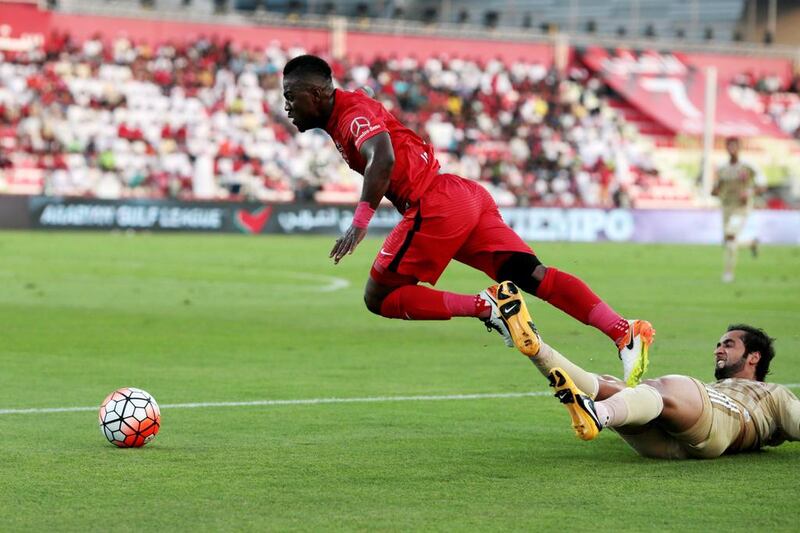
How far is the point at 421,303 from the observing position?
27.9ft

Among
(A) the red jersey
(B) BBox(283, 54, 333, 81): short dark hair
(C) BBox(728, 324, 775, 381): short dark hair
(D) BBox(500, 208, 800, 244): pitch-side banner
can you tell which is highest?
(B) BBox(283, 54, 333, 81): short dark hair

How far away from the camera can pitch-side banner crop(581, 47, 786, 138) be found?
54.8 metres

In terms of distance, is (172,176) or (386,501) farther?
(172,176)

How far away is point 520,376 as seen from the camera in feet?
37.0

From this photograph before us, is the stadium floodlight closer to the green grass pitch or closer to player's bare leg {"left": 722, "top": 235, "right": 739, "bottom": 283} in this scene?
player's bare leg {"left": 722, "top": 235, "right": 739, "bottom": 283}

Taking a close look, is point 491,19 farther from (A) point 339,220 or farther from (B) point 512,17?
(A) point 339,220

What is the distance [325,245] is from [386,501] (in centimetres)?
2900

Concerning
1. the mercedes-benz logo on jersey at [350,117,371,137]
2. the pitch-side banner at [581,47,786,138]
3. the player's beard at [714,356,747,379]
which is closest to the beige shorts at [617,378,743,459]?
the player's beard at [714,356,747,379]

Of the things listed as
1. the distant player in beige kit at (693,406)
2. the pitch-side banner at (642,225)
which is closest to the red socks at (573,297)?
the distant player in beige kit at (693,406)

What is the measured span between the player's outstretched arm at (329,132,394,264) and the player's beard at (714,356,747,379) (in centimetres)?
208

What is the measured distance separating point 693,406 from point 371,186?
2.21 meters

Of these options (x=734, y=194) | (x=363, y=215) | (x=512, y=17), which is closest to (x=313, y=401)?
(x=363, y=215)

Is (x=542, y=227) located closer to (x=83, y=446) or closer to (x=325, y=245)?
(x=325, y=245)

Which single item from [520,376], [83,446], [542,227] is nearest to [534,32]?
[542,227]
